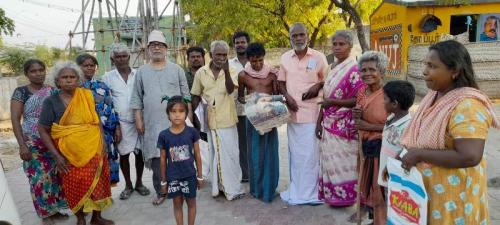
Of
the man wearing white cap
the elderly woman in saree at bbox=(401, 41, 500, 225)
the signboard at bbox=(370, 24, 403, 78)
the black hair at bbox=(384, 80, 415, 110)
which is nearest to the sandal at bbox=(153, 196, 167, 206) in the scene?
the man wearing white cap

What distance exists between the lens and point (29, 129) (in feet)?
12.8

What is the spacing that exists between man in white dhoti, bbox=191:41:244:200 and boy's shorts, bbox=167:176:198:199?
3.42ft

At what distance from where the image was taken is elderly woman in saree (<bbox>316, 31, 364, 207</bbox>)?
360cm

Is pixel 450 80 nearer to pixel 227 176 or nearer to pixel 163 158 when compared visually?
pixel 163 158

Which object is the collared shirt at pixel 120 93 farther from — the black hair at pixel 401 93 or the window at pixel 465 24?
the window at pixel 465 24

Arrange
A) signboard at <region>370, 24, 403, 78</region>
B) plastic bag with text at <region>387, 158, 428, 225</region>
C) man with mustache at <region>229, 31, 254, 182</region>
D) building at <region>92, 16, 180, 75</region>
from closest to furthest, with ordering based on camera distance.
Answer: plastic bag with text at <region>387, 158, 428, 225</region>
man with mustache at <region>229, 31, 254, 182</region>
building at <region>92, 16, 180, 75</region>
signboard at <region>370, 24, 403, 78</region>

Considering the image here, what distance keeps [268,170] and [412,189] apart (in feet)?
7.93

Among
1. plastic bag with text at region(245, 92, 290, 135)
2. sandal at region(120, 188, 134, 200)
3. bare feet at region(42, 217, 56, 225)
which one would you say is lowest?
bare feet at region(42, 217, 56, 225)

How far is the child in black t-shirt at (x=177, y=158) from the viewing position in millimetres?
3416

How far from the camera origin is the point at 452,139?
75.4 inches

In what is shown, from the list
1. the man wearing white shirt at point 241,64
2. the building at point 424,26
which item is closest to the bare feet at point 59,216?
the man wearing white shirt at point 241,64

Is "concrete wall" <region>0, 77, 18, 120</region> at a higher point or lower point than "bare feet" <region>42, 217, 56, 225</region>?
higher

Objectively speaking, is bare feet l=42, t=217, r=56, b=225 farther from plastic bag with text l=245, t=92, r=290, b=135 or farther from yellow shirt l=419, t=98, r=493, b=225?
yellow shirt l=419, t=98, r=493, b=225

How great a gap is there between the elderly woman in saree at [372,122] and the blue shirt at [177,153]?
4.75 ft
